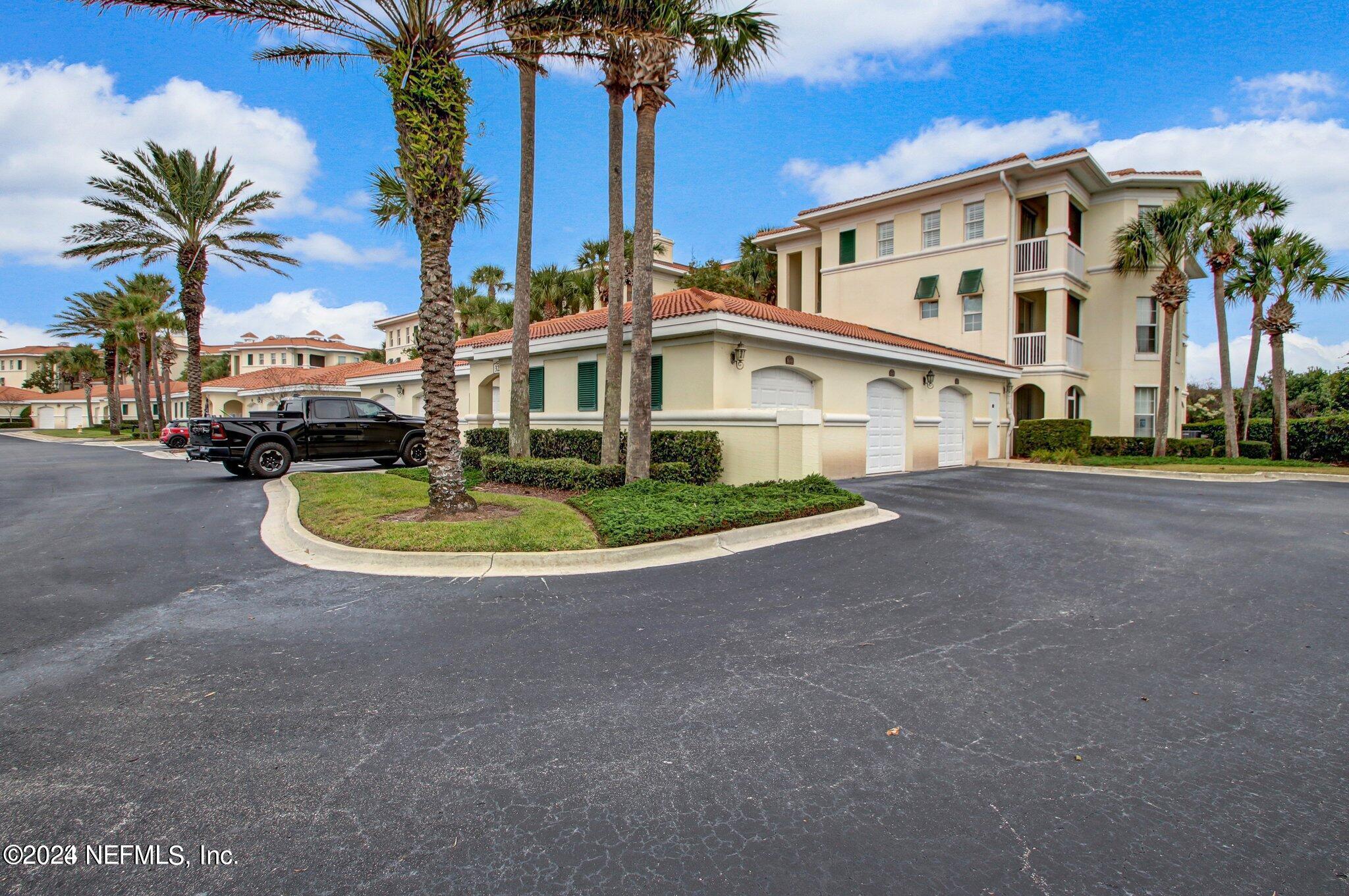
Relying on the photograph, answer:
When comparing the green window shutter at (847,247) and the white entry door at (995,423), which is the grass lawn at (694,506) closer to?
the white entry door at (995,423)

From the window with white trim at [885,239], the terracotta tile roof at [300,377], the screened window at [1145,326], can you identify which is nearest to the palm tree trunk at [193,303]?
the terracotta tile roof at [300,377]

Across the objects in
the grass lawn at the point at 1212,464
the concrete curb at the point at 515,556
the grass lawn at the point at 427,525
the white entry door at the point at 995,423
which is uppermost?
the white entry door at the point at 995,423

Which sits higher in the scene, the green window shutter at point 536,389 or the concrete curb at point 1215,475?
the green window shutter at point 536,389

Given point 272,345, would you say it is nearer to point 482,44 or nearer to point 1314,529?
point 482,44

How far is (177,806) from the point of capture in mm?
2908

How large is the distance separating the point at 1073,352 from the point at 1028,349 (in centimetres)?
195

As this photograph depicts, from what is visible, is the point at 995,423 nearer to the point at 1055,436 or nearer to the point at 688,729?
the point at 1055,436

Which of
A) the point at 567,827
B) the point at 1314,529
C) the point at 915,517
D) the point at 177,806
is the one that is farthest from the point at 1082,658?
the point at 1314,529

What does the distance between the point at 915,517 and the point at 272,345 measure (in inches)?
3094

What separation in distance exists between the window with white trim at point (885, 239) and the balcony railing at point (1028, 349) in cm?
597

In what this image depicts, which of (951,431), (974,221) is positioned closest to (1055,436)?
(951,431)

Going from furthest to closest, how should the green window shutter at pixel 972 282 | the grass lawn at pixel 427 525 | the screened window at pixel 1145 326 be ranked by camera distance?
the screened window at pixel 1145 326
the green window shutter at pixel 972 282
the grass lawn at pixel 427 525

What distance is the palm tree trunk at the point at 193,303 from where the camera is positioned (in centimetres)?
2823

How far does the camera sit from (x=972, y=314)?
25078 mm
